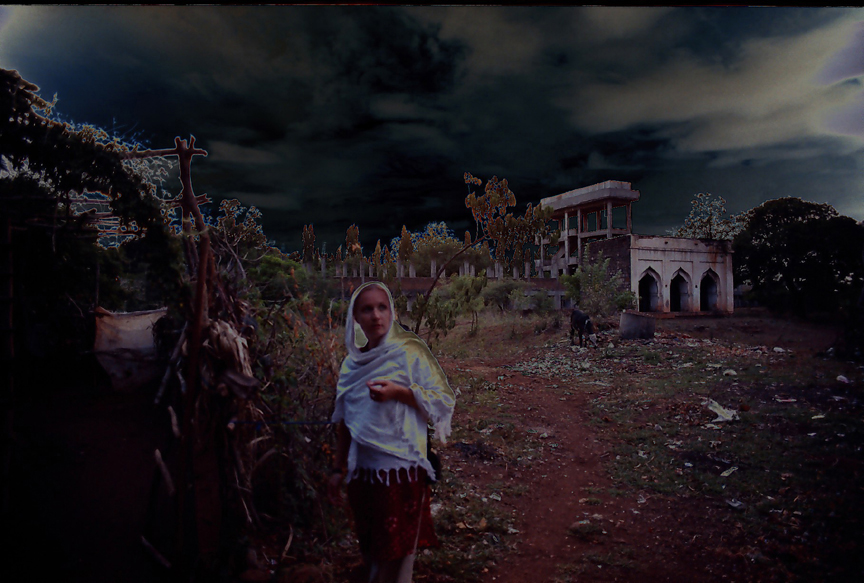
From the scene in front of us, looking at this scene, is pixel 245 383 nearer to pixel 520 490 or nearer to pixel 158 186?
pixel 158 186

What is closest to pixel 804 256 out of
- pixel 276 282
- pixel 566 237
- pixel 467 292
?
pixel 467 292

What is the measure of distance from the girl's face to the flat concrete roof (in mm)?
21483

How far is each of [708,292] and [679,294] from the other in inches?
52.1

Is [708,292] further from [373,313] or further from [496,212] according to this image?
[373,313]

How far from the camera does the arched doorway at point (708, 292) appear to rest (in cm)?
1988

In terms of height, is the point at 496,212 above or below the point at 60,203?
above

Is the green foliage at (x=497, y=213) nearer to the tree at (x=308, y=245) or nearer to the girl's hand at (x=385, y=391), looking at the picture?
the tree at (x=308, y=245)

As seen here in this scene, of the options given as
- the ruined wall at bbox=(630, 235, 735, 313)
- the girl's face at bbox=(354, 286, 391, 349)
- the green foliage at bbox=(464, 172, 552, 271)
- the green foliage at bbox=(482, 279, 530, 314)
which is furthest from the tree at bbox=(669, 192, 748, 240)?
the girl's face at bbox=(354, 286, 391, 349)

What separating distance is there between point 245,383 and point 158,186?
157cm

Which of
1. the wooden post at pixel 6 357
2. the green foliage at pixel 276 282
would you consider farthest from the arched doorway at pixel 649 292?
the wooden post at pixel 6 357

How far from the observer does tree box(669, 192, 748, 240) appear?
61.0 ft

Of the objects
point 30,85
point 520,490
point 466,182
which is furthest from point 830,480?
point 30,85

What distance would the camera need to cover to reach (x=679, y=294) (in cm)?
2019

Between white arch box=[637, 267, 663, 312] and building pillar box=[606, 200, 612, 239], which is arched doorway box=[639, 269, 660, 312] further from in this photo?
building pillar box=[606, 200, 612, 239]
